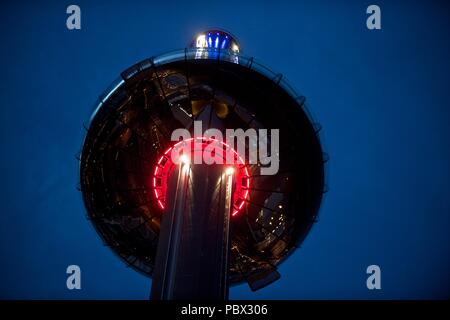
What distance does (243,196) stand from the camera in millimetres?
12008

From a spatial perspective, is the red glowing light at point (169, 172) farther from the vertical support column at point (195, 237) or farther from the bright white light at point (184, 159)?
the vertical support column at point (195, 237)

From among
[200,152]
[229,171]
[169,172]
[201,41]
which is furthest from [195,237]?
[201,41]

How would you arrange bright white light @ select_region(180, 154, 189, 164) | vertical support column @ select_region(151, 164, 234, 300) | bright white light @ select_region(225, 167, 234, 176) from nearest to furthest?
vertical support column @ select_region(151, 164, 234, 300), bright white light @ select_region(225, 167, 234, 176), bright white light @ select_region(180, 154, 189, 164)

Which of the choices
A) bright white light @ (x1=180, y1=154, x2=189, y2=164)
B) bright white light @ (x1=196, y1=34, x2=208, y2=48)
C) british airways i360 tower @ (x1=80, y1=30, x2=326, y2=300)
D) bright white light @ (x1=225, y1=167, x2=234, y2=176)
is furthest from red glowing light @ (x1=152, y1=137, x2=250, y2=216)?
bright white light @ (x1=196, y1=34, x2=208, y2=48)

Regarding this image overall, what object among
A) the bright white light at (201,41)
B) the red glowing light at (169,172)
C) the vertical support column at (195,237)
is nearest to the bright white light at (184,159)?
the vertical support column at (195,237)

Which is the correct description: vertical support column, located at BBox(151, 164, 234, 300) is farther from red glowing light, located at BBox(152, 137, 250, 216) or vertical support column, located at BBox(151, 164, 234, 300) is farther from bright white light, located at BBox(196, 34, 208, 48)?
bright white light, located at BBox(196, 34, 208, 48)

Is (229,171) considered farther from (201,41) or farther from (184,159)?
(201,41)

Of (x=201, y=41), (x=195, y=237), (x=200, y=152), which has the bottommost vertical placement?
(x=195, y=237)

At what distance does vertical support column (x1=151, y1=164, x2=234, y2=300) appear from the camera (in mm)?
7734

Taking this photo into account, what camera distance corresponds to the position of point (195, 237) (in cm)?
848

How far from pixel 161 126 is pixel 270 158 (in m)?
3.71

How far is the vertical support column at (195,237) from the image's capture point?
773cm
